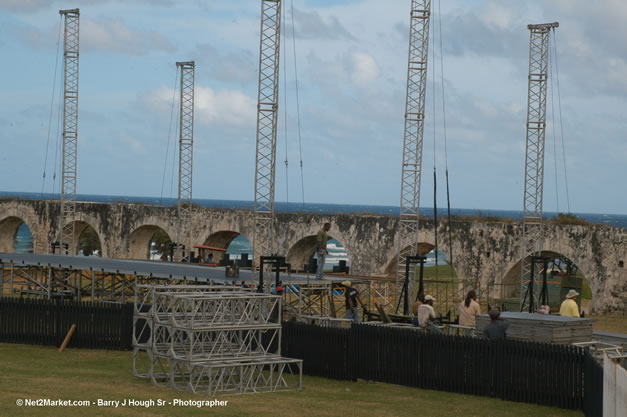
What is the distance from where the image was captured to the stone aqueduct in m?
30.7

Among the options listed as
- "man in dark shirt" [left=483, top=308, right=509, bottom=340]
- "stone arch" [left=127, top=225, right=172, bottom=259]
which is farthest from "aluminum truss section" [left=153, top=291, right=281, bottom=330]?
"stone arch" [left=127, top=225, right=172, bottom=259]

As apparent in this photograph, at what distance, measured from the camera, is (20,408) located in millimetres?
12938

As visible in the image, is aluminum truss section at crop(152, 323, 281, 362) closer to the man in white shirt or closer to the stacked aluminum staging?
the stacked aluminum staging

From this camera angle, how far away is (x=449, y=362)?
1552 cm

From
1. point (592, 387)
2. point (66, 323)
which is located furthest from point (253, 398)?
point (66, 323)

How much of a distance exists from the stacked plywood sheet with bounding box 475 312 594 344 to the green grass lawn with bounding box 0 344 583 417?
1.43 meters

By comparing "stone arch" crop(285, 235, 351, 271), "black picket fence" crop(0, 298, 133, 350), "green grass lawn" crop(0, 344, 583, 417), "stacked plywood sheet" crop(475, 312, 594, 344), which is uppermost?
"stone arch" crop(285, 235, 351, 271)

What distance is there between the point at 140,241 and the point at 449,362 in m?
30.9

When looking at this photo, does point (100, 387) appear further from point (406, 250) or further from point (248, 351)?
point (406, 250)

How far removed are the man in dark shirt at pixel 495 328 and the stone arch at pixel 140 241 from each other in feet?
99.3

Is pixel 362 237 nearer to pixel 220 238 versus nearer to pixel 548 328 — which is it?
pixel 220 238

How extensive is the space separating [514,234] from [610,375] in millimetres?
22757

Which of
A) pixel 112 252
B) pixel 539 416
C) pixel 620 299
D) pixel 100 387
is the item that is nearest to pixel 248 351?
pixel 100 387

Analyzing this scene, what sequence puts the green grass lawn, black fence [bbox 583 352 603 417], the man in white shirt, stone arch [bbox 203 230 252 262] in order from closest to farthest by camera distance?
black fence [bbox 583 352 603 417]
the green grass lawn
the man in white shirt
stone arch [bbox 203 230 252 262]
